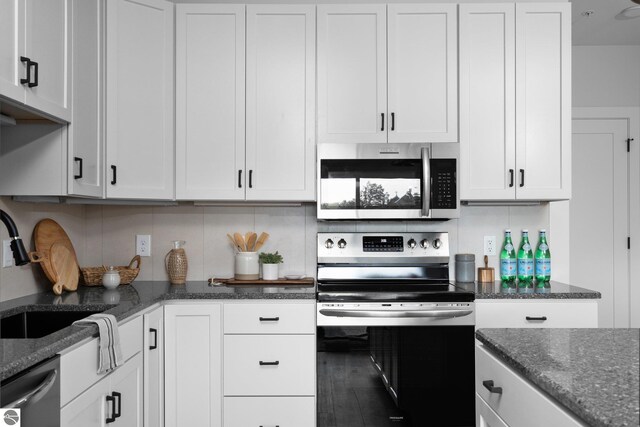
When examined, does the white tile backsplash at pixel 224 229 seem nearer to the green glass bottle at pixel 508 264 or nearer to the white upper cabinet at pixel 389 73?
the green glass bottle at pixel 508 264

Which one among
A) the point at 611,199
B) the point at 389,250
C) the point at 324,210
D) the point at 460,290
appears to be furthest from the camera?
the point at 611,199

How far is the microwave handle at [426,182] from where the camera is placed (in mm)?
2752

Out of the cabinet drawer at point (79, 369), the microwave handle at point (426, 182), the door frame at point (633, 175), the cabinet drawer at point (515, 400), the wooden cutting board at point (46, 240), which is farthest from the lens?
the door frame at point (633, 175)

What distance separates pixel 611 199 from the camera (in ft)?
Result: 13.7

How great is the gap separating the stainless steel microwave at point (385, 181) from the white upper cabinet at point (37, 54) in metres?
1.26

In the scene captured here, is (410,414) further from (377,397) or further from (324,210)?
(324,210)

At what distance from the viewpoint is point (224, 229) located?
10.3 ft

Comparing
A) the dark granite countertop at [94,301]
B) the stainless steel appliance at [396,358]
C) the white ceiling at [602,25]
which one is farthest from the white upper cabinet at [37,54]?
the white ceiling at [602,25]

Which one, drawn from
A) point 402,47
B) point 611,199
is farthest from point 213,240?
point 611,199

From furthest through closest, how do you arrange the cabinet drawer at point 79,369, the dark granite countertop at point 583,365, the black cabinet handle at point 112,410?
the black cabinet handle at point 112,410, the cabinet drawer at point 79,369, the dark granite countertop at point 583,365

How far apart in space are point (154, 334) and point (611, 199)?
358 centimetres

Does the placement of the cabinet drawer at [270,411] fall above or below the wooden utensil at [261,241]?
below

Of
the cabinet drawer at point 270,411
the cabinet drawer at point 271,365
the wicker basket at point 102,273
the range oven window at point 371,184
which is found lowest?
the cabinet drawer at point 270,411

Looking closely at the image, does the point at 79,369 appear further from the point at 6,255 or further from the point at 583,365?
the point at 583,365
